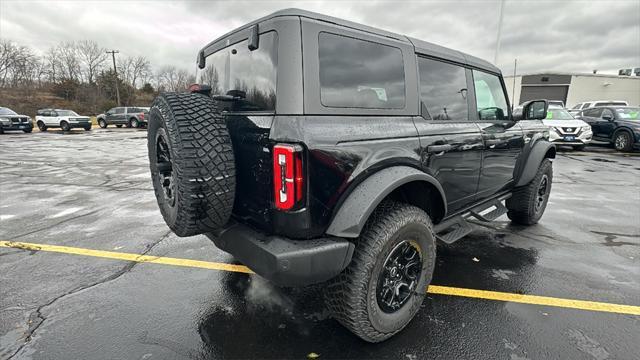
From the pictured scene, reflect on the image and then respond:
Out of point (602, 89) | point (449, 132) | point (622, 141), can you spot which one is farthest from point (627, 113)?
point (602, 89)

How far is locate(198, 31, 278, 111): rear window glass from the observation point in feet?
6.40

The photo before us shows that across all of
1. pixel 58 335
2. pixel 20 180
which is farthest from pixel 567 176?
pixel 20 180

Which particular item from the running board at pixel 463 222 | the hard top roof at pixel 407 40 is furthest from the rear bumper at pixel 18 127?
the running board at pixel 463 222

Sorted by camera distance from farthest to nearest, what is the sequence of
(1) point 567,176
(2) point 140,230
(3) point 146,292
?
(1) point 567,176, (2) point 140,230, (3) point 146,292

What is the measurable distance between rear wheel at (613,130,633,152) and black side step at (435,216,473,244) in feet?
46.5

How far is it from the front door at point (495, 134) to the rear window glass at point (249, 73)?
2157 millimetres

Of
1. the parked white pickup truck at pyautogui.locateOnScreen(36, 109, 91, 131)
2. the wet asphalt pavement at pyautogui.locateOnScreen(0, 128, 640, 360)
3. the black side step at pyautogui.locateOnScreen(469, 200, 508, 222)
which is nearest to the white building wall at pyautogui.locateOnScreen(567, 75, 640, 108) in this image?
the wet asphalt pavement at pyautogui.locateOnScreen(0, 128, 640, 360)

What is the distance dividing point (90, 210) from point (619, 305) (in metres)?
6.51

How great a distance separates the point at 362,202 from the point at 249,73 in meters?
1.12

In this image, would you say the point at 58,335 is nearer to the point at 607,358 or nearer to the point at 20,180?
the point at 607,358

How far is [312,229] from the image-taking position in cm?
190

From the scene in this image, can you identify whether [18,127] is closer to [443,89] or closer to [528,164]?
[443,89]

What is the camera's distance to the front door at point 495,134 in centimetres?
325

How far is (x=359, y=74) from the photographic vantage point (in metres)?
2.13
